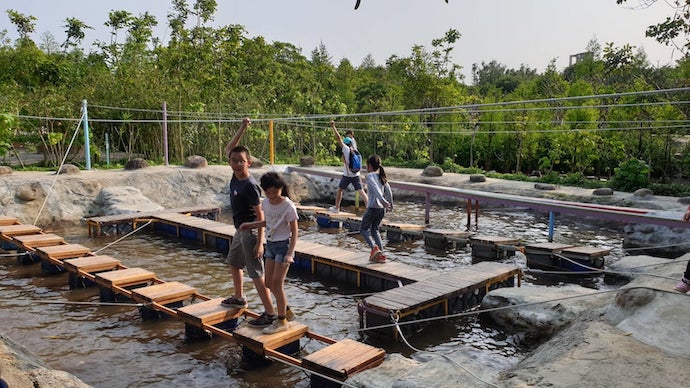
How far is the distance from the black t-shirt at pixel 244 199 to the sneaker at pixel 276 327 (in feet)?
2.79

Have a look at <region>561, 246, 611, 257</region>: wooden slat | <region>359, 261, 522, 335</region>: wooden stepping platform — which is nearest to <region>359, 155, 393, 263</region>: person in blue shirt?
<region>359, 261, 522, 335</region>: wooden stepping platform

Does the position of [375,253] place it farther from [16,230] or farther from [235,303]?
[16,230]

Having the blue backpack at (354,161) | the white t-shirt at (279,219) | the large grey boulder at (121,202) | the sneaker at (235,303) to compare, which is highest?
the blue backpack at (354,161)

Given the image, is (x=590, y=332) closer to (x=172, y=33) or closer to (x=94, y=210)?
(x=94, y=210)

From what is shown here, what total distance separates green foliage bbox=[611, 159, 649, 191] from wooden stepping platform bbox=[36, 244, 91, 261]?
11512mm

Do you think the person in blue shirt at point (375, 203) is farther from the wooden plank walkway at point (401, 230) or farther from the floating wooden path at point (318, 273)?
the wooden plank walkway at point (401, 230)

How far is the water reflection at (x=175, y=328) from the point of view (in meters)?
4.39

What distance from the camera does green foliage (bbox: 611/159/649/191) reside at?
40.8 ft

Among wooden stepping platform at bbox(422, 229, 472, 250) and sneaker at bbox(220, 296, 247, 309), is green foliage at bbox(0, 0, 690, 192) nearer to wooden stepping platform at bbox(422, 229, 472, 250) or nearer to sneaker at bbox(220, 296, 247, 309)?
wooden stepping platform at bbox(422, 229, 472, 250)

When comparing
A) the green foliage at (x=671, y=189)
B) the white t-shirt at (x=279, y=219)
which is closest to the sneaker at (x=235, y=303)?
the white t-shirt at (x=279, y=219)

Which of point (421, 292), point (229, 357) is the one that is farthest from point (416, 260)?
point (229, 357)

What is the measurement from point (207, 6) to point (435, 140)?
882cm

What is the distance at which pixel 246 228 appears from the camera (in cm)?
424

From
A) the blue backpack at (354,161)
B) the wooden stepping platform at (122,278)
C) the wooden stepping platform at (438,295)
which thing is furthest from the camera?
the blue backpack at (354,161)
